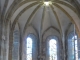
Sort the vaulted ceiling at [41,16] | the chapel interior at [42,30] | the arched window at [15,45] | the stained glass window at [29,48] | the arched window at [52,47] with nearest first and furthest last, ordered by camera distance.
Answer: the vaulted ceiling at [41,16] < the chapel interior at [42,30] < the arched window at [15,45] < the stained glass window at [29,48] < the arched window at [52,47]

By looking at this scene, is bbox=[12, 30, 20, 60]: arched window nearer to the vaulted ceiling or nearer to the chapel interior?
the chapel interior

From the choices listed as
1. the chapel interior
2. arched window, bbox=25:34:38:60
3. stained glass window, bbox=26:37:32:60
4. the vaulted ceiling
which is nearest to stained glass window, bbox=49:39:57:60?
the chapel interior

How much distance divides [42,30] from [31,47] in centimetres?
197

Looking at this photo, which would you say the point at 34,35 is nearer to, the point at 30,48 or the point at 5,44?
the point at 30,48

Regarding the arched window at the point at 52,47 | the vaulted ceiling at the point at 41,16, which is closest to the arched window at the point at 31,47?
the vaulted ceiling at the point at 41,16

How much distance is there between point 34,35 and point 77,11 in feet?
20.9

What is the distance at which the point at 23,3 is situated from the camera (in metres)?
27.2

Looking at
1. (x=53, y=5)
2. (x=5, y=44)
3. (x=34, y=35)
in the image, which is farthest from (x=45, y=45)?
(x=5, y=44)

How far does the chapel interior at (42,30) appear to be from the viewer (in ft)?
90.8

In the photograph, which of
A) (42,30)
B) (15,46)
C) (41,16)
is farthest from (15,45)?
(41,16)

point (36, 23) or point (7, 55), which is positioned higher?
point (36, 23)

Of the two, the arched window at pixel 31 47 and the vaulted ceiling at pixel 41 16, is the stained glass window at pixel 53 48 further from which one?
the arched window at pixel 31 47

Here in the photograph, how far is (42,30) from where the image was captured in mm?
31969

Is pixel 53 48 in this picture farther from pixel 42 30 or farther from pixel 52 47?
pixel 42 30
